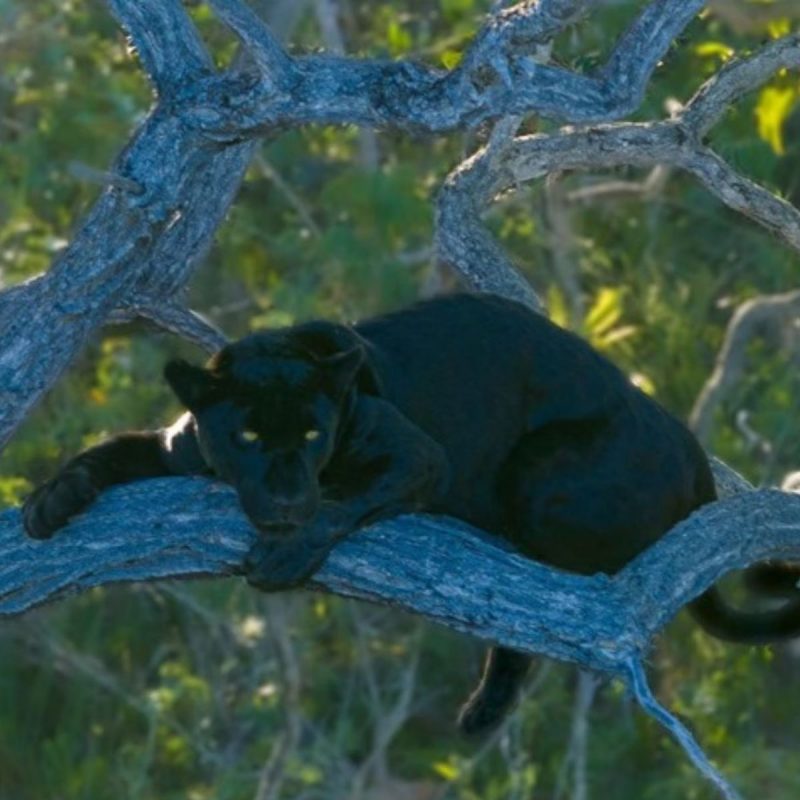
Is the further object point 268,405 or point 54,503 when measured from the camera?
point 268,405

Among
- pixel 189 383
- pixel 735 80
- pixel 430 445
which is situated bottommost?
pixel 430 445

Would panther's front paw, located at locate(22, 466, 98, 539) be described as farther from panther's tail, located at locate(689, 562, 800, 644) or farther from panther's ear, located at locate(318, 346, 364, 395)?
panther's tail, located at locate(689, 562, 800, 644)

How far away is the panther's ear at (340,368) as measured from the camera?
16.6ft

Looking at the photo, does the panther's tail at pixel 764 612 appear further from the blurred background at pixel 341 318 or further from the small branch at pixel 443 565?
the blurred background at pixel 341 318

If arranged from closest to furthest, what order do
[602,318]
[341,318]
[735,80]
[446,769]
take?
[735,80]
[602,318]
[341,318]
[446,769]

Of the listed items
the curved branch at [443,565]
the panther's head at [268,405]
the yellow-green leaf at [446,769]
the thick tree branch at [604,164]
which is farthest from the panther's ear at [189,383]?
the yellow-green leaf at [446,769]

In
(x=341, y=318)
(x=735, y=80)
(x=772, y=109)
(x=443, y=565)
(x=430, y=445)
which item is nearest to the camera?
(x=443, y=565)

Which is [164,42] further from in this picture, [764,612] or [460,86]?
[764,612]

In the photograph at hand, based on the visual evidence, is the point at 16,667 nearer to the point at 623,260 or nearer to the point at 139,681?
the point at 139,681

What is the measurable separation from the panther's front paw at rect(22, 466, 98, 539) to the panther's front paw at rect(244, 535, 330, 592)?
37 cm

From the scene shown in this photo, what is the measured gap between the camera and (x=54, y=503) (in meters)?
4.80

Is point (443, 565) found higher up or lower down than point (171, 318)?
lower down

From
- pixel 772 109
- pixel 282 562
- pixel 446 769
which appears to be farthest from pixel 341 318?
pixel 282 562

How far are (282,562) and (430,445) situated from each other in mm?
566
